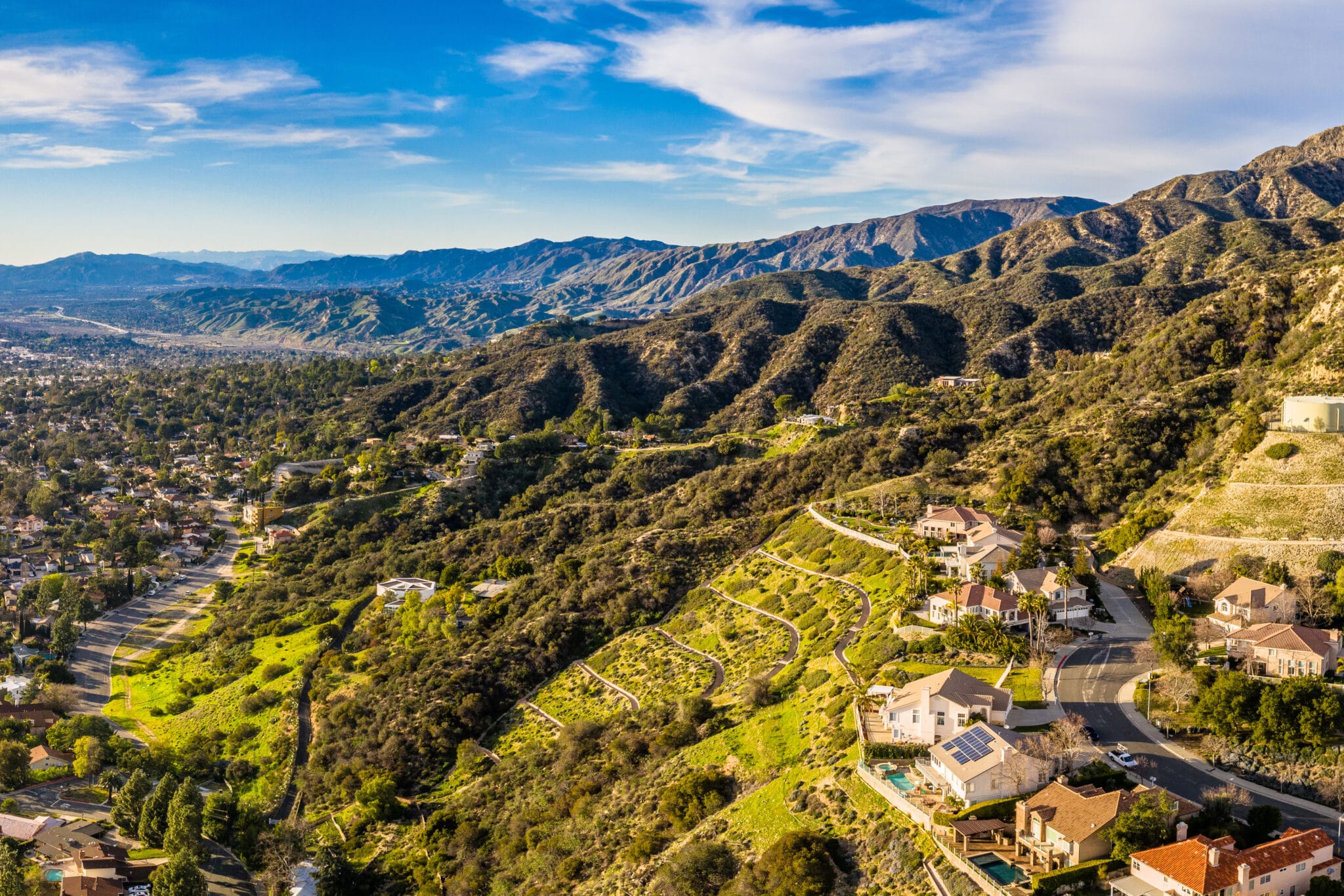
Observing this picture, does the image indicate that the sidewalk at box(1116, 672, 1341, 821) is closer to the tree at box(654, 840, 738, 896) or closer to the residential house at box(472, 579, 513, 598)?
the tree at box(654, 840, 738, 896)

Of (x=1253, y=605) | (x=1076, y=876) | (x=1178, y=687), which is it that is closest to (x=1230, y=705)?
(x=1178, y=687)

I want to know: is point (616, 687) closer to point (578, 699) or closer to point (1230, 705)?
point (578, 699)

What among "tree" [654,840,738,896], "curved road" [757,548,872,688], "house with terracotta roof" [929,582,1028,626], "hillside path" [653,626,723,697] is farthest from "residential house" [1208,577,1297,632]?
"tree" [654,840,738,896]

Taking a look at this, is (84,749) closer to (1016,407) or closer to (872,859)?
(872,859)

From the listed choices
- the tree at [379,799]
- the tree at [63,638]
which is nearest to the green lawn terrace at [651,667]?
the tree at [379,799]

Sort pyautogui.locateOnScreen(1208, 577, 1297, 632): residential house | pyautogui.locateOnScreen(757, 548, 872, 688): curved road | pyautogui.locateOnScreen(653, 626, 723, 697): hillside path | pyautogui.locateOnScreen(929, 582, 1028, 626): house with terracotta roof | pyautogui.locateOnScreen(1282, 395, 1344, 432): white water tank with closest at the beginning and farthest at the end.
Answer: pyautogui.locateOnScreen(1208, 577, 1297, 632): residential house
pyautogui.locateOnScreen(757, 548, 872, 688): curved road
pyautogui.locateOnScreen(929, 582, 1028, 626): house with terracotta roof
pyautogui.locateOnScreen(653, 626, 723, 697): hillside path
pyautogui.locateOnScreen(1282, 395, 1344, 432): white water tank

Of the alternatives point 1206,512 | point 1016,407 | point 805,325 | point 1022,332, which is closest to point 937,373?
point 1022,332
